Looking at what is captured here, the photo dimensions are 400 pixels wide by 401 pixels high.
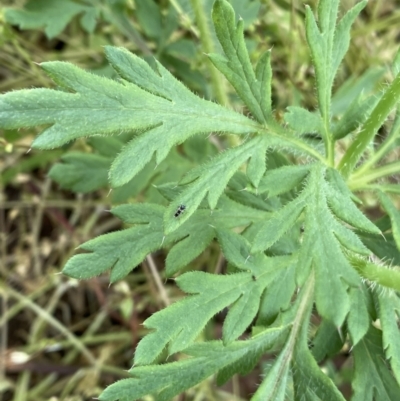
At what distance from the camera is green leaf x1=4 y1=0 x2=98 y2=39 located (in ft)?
9.28

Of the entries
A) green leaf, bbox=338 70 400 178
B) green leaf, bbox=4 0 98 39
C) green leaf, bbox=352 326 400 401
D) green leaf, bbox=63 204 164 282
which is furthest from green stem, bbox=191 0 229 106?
green leaf, bbox=352 326 400 401

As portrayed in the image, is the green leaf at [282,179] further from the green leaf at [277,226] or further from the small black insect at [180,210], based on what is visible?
the small black insect at [180,210]

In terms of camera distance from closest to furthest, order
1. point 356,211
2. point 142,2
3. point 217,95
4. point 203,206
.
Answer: point 356,211, point 203,206, point 217,95, point 142,2

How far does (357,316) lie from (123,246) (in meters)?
0.81

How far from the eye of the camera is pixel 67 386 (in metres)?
3.48

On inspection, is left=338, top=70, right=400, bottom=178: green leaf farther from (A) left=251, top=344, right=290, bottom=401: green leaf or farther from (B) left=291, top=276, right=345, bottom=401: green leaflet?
(A) left=251, top=344, right=290, bottom=401: green leaf

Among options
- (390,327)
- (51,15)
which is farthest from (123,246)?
(51,15)

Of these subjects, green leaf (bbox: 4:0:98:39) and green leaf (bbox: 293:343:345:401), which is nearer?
green leaf (bbox: 293:343:345:401)

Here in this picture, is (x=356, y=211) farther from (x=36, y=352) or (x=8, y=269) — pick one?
(x=8, y=269)

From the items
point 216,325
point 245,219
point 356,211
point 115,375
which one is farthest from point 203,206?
point 115,375

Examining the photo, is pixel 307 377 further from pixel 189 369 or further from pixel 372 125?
pixel 372 125

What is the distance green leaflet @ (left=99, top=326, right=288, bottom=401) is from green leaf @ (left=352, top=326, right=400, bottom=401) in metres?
0.30

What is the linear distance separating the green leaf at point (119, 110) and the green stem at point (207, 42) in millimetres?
805

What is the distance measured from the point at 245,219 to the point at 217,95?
0.92 meters
